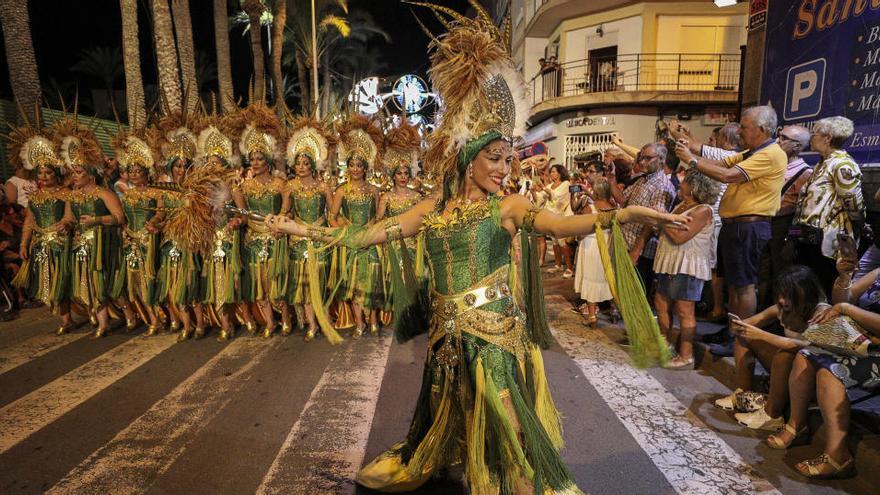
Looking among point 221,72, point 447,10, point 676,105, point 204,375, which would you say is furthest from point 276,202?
point 676,105

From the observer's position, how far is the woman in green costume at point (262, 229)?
6.32 metres

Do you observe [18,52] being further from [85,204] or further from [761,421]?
[761,421]

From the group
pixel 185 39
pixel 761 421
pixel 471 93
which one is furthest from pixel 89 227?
pixel 185 39

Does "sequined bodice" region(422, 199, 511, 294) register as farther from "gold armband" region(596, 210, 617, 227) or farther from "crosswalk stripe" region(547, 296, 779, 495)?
"crosswalk stripe" region(547, 296, 779, 495)

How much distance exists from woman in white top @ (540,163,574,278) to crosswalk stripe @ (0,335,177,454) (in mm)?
5948

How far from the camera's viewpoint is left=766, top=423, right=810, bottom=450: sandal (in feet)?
11.4

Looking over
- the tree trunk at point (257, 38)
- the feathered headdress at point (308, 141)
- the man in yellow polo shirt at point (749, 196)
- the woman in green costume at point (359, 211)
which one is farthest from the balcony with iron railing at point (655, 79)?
the man in yellow polo shirt at point (749, 196)

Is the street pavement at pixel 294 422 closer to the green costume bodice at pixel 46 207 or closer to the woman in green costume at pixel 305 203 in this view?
the woman in green costume at pixel 305 203

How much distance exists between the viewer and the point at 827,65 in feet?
20.6

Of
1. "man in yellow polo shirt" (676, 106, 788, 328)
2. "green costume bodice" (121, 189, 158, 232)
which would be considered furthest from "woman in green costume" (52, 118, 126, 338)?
"man in yellow polo shirt" (676, 106, 788, 328)

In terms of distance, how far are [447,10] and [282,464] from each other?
3.21 m

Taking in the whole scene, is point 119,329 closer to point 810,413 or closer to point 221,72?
point 810,413

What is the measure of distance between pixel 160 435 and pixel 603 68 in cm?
2194

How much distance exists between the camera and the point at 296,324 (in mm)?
7008
